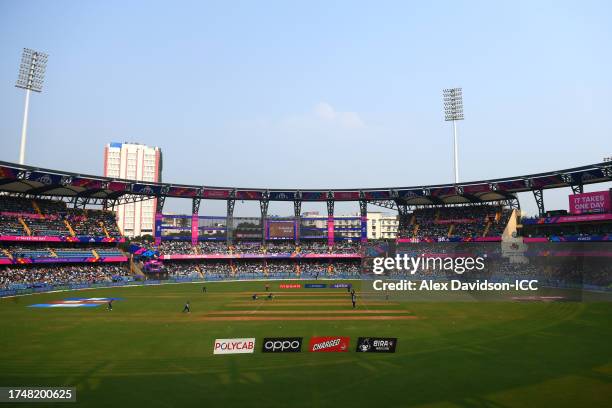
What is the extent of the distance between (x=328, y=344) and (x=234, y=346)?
522 centimetres

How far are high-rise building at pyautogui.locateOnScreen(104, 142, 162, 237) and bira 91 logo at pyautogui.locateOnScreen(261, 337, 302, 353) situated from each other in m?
173

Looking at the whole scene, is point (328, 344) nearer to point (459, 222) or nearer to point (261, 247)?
point (261, 247)

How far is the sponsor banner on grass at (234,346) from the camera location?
20.8 m

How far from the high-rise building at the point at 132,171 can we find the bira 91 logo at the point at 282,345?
173 metres

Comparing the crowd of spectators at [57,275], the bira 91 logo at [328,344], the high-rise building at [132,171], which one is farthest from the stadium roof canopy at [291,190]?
the high-rise building at [132,171]

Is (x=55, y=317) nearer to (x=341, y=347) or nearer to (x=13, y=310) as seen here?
(x=13, y=310)

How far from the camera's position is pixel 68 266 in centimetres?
5972

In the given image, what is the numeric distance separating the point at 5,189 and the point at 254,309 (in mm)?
52137

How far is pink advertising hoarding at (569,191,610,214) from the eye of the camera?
5275 cm

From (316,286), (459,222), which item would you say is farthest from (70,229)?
(459,222)

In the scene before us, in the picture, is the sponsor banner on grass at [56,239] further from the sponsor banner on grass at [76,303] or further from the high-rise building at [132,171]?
the high-rise building at [132,171]

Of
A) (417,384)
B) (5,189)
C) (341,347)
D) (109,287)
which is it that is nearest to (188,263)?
(109,287)

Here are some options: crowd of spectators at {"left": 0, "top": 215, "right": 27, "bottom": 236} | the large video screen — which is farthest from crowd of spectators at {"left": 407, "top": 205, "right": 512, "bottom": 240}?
crowd of spectators at {"left": 0, "top": 215, "right": 27, "bottom": 236}

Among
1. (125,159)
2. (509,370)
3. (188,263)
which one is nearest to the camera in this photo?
(509,370)
